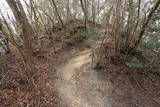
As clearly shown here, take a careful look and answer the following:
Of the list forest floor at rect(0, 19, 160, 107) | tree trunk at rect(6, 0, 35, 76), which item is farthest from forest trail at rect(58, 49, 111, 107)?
tree trunk at rect(6, 0, 35, 76)

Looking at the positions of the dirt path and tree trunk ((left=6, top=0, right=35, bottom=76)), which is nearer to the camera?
tree trunk ((left=6, top=0, right=35, bottom=76))

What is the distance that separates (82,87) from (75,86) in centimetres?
28

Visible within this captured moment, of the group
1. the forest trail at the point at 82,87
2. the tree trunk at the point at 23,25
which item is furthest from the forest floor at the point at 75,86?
the tree trunk at the point at 23,25

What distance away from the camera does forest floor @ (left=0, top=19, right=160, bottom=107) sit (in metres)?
4.24

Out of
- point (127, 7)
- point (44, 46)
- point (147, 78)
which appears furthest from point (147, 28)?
point (44, 46)

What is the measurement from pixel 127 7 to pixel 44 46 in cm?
500

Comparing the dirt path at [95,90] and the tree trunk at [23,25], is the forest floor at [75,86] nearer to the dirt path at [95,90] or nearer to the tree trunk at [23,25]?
the dirt path at [95,90]

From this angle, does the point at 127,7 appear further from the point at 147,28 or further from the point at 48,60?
the point at 48,60

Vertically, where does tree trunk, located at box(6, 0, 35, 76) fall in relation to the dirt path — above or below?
above

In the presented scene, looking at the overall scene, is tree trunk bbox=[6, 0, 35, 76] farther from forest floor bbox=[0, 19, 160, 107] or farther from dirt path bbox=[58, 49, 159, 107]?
dirt path bbox=[58, 49, 159, 107]

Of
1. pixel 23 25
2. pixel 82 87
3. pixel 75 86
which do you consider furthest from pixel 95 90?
pixel 23 25

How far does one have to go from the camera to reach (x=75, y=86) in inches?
194

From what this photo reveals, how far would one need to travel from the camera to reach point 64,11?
34.5 feet

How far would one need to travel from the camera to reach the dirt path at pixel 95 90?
14.2 ft
